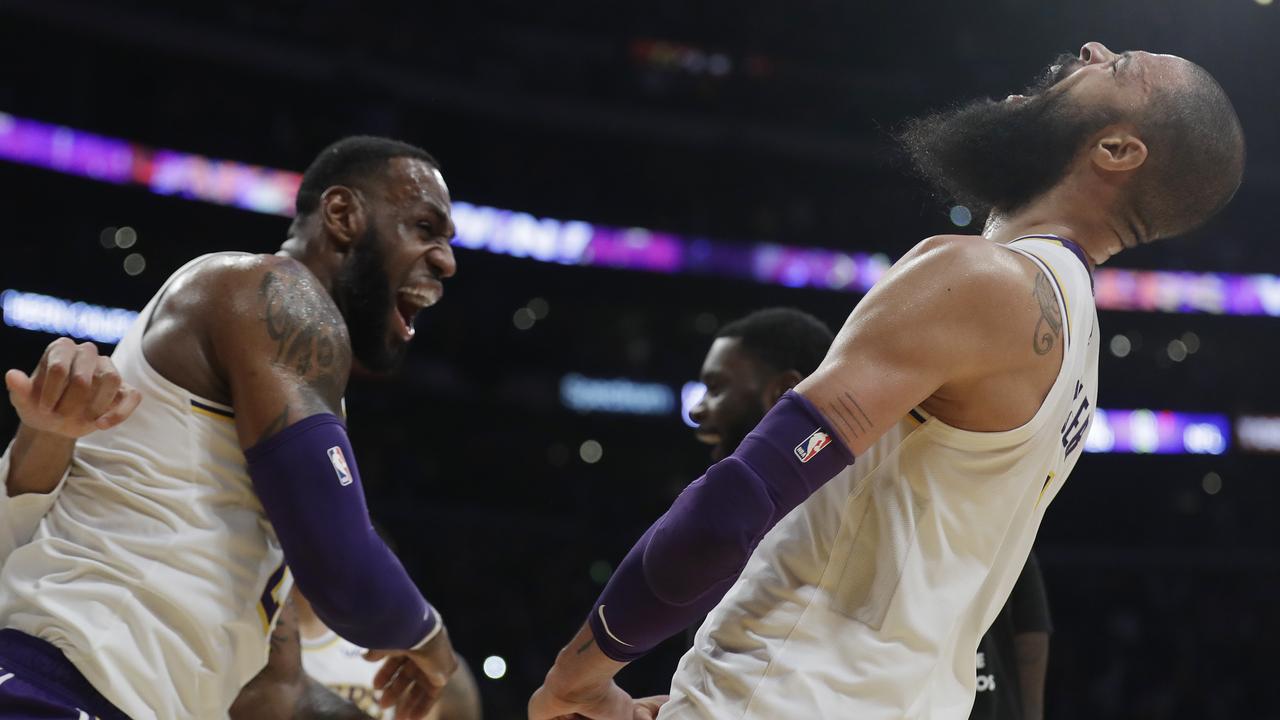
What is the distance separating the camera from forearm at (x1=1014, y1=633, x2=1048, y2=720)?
343cm

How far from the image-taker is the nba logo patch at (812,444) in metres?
1.70

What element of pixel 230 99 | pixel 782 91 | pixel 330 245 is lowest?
pixel 330 245

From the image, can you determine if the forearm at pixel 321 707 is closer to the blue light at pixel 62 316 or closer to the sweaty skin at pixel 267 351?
the sweaty skin at pixel 267 351

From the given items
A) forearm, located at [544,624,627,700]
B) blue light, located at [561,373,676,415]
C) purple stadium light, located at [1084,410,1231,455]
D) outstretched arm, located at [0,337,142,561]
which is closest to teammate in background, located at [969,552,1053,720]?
forearm, located at [544,624,627,700]

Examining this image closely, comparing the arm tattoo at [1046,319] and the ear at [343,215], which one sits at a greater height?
the ear at [343,215]

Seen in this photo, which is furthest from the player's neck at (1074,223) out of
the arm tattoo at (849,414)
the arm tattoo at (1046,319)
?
the arm tattoo at (849,414)

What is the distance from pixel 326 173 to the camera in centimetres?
288

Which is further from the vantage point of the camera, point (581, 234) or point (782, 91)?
point (782, 91)

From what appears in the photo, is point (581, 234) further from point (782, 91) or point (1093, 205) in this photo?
point (1093, 205)

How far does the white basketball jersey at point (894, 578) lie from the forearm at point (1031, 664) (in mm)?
1650

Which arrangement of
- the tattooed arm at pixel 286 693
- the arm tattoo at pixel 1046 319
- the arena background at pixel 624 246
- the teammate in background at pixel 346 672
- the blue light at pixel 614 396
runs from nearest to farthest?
the arm tattoo at pixel 1046 319
the tattooed arm at pixel 286 693
the teammate in background at pixel 346 672
the arena background at pixel 624 246
the blue light at pixel 614 396

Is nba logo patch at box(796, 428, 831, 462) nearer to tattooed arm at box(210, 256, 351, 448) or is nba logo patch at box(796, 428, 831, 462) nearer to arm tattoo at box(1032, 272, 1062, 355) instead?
arm tattoo at box(1032, 272, 1062, 355)

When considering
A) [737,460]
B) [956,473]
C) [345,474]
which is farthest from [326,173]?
[956,473]

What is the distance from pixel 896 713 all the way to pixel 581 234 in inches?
664
